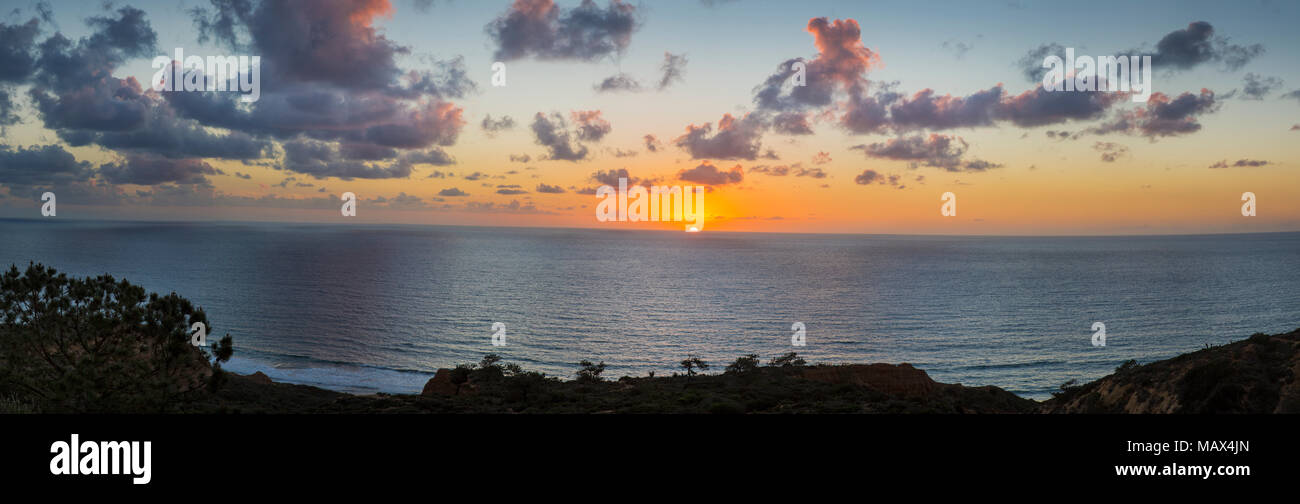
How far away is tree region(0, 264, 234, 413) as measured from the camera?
60.6ft

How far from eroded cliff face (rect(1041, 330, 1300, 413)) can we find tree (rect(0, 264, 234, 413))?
2977cm

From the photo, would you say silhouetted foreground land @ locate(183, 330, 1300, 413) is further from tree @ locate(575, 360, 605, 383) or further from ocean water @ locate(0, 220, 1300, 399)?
ocean water @ locate(0, 220, 1300, 399)

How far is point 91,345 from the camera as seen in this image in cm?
1952

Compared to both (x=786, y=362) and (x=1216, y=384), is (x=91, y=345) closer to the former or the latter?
(x=1216, y=384)

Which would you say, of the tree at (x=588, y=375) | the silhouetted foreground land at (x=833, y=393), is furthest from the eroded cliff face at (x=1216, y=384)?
the tree at (x=588, y=375)

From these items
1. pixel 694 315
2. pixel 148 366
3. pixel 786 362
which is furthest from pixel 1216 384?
pixel 694 315

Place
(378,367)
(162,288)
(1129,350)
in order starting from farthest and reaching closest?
(162,288) → (1129,350) → (378,367)

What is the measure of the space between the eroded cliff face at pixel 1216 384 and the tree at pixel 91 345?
97.7ft

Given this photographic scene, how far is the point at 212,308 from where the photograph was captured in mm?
86000

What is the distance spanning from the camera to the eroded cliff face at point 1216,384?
16516 mm
